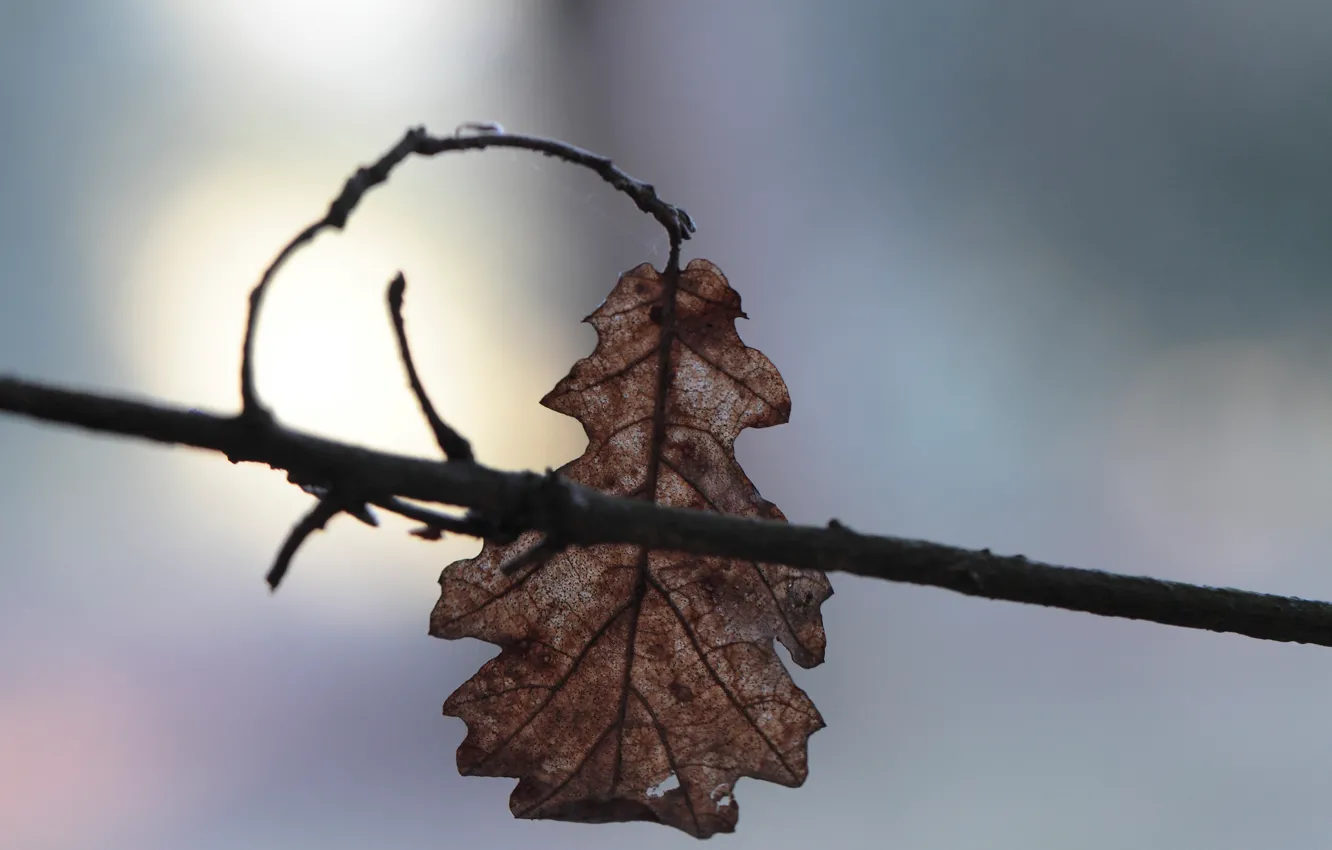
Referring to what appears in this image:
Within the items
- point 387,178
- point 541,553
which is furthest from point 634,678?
point 387,178

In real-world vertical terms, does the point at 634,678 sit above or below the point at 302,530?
below

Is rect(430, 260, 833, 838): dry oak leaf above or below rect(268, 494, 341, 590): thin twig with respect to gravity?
below

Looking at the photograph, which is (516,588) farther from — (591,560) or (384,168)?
(384,168)

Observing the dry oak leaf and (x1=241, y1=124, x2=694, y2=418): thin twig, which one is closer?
(x1=241, y1=124, x2=694, y2=418): thin twig

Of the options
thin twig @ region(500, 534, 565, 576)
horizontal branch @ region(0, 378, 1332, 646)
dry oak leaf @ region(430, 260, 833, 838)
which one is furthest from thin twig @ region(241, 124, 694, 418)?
dry oak leaf @ region(430, 260, 833, 838)

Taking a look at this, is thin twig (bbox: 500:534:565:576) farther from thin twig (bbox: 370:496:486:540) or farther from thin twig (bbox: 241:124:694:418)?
thin twig (bbox: 241:124:694:418)

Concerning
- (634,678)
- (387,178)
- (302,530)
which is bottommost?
(634,678)

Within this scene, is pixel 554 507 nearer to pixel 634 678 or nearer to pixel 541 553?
pixel 541 553
